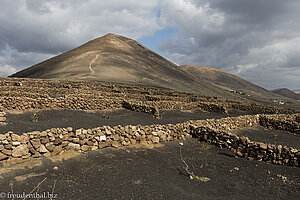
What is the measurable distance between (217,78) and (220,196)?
162725 millimetres

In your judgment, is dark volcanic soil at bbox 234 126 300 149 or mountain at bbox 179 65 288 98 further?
mountain at bbox 179 65 288 98

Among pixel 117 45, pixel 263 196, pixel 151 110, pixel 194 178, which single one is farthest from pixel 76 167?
pixel 117 45

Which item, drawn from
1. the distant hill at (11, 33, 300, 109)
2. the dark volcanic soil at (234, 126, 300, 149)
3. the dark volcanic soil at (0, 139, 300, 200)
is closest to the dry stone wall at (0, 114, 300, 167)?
the dark volcanic soil at (0, 139, 300, 200)

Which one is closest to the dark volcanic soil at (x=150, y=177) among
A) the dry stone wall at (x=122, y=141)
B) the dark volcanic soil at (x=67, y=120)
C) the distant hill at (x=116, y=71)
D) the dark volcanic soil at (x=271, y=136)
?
the dry stone wall at (x=122, y=141)

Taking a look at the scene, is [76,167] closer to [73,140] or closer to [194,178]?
[73,140]

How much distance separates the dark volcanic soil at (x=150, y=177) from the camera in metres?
5.33

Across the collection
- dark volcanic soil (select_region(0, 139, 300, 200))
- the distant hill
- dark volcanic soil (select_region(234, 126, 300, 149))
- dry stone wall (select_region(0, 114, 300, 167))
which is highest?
the distant hill

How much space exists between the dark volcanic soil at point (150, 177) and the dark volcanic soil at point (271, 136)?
5.42 metres

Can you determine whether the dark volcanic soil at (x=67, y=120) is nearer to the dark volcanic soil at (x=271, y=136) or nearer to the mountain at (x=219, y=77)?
the dark volcanic soil at (x=271, y=136)

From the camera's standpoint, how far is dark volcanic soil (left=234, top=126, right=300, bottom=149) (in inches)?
472

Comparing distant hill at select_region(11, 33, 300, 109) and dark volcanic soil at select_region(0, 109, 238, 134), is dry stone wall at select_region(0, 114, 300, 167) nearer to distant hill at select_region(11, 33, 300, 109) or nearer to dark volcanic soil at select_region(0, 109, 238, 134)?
dark volcanic soil at select_region(0, 109, 238, 134)

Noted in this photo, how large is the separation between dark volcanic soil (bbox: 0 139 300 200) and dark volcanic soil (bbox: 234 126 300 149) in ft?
17.8

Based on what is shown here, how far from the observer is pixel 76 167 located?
6383 millimetres

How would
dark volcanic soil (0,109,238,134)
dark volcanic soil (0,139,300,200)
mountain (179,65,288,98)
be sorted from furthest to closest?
mountain (179,65,288,98)
dark volcanic soil (0,109,238,134)
dark volcanic soil (0,139,300,200)
